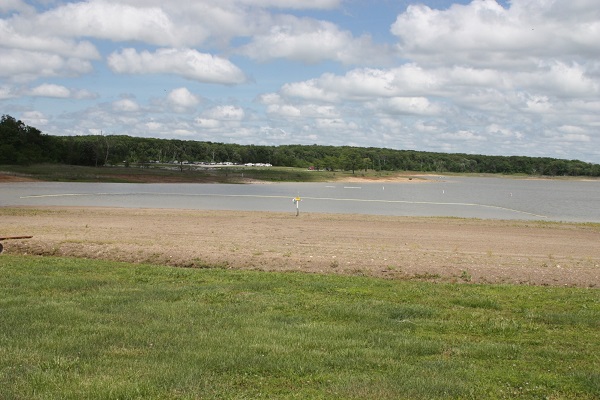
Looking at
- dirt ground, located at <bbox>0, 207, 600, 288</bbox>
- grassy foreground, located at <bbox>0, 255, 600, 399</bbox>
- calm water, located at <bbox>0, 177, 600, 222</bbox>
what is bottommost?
calm water, located at <bbox>0, 177, 600, 222</bbox>

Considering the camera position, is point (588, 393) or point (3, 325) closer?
point (588, 393)

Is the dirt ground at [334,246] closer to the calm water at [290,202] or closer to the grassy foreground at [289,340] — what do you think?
the grassy foreground at [289,340]

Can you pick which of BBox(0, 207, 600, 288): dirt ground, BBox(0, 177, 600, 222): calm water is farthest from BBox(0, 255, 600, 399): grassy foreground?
BBox(0, 177, 600, 222): calm water

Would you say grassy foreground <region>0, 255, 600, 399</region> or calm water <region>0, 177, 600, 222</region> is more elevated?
grassy foreground <region>0, 255, 600, 399</region>

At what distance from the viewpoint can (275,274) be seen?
1385cm

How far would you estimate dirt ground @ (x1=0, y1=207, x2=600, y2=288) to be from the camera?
15.4 m

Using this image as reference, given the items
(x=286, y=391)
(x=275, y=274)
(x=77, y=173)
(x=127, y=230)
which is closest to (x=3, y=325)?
(x=286, y=391)

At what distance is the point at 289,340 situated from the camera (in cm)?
764

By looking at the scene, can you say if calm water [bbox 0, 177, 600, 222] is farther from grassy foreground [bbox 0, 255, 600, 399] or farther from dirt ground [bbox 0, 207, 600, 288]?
grassy foreground [bbox 0, 255, 600, 399]

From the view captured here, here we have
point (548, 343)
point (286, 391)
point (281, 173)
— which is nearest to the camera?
point (286, 391)

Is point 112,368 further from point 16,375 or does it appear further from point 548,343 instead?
point 548,343

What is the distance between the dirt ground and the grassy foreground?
119 inches

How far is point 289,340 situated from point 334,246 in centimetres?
1295

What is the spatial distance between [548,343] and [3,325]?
693cm
